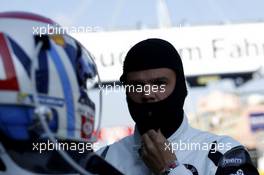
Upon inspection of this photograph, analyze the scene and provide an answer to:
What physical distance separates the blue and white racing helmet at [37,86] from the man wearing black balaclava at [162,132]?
0.25m

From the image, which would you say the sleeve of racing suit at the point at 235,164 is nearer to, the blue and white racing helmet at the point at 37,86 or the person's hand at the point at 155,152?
the person's hand at the point at 155,152

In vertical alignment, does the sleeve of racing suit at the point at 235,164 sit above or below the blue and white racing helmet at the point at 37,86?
below

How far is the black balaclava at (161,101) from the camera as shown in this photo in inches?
57.9

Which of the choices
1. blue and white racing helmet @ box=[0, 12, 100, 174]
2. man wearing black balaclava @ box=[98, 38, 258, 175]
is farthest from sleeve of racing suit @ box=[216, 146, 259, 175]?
blue and white racing helmet @ box=[0, 12, 100, 174]

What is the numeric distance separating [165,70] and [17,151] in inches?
18.0

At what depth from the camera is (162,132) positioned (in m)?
1.53

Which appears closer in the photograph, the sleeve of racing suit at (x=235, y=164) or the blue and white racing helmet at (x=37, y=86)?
the blue and white racing helmet at (x=37, y=86)

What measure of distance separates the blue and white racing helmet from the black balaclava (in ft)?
0.90

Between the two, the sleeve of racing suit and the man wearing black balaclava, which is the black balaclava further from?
the sleeve of racing suit

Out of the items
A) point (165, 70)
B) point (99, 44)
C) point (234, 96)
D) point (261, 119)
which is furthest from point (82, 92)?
point (261, 119)

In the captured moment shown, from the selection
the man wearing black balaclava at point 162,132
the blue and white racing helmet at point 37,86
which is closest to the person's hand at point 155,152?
the man wearing black balaclava at point 162,132

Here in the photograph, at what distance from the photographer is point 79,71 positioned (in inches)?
47.5

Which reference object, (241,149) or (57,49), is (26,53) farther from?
(241,149)

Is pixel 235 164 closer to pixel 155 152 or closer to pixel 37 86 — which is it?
pixel 155 152
